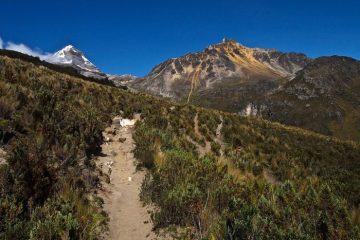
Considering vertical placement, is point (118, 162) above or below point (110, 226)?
above

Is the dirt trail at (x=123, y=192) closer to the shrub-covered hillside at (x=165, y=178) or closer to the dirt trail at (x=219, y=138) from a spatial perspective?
the shrub-covered hillside at (x=165, y=178)

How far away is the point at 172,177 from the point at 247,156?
7.43 meters

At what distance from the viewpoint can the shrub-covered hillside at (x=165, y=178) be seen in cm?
753

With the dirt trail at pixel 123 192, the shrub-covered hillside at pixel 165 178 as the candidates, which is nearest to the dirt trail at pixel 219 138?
the shrub-covered hillside at pixel 165 178

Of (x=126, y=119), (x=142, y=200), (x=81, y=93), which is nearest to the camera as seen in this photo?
(x=142, y=200)

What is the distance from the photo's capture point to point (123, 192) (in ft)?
39.2

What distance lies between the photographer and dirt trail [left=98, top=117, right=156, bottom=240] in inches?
373

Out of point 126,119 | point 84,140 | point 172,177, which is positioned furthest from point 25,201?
point 126,119

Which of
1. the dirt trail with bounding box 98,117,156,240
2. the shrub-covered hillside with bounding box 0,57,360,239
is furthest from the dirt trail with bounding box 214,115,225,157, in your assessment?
the dirt trail with bounding box 98,117,156,240

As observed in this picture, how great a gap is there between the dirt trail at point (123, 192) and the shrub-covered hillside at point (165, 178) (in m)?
0.36

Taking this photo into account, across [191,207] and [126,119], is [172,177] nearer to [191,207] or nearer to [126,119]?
[191,207]

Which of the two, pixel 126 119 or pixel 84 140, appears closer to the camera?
pixel 84 140

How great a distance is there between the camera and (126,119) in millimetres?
20172

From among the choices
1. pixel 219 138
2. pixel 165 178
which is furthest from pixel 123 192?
pixel 219 138
